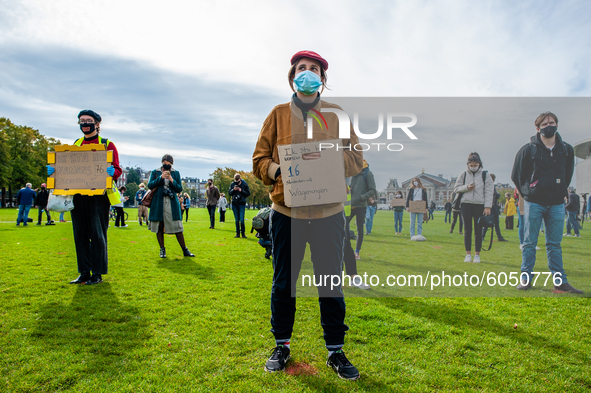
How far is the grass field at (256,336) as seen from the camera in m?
2.59

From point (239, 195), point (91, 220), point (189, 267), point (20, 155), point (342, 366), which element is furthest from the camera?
point (20, 155)

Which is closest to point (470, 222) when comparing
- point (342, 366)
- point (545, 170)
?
point (545, 170)

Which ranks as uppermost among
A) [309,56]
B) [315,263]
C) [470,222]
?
[309,56]

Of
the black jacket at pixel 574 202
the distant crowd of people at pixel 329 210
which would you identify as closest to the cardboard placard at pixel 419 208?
the distant crowd of people at pixel 329 210

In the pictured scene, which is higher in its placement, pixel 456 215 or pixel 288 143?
pixel 288 143

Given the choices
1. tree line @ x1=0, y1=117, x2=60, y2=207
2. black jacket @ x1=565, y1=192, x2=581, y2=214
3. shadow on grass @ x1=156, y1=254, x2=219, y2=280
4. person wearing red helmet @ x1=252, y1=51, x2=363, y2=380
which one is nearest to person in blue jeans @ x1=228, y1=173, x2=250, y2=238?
shadow on grass @ x1=156, y1=254, x2=219, y2=280

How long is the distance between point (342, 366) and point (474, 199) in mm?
5424

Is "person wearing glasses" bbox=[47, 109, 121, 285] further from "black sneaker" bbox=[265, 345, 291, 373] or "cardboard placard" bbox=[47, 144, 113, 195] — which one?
"black sneaker" bbox=[265, 345, 291, 373]

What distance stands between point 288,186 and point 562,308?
4.22 m

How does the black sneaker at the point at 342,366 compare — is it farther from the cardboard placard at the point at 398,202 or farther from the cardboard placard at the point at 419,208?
the cardboard placard at the point at 419,208

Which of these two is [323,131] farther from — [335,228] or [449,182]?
[449,182]

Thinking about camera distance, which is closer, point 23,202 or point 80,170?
point 80,170

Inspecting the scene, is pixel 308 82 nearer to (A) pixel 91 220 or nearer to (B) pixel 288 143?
(B) pixel 288 143

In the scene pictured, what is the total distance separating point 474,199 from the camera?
677cm
